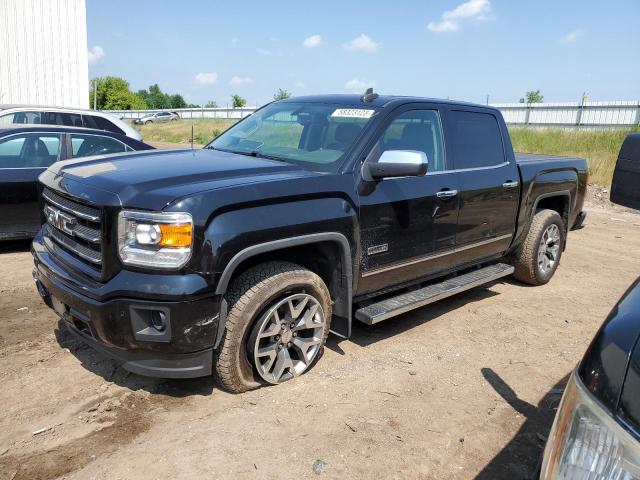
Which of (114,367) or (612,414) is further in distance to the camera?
(114,367)

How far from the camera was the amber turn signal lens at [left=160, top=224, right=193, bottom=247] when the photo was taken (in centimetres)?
282

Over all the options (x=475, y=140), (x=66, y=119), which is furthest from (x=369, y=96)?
(x=66, y=119)

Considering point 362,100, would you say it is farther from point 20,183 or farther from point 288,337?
point 20,183

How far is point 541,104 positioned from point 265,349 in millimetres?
25579

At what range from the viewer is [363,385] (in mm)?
3629

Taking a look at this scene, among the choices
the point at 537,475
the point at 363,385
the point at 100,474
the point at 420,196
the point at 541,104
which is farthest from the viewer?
the point at 541,104

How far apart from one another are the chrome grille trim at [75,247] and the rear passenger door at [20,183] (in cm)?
293

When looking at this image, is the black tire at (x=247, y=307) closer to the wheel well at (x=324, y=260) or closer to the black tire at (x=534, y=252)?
the wheel well at (x=324, y=260)

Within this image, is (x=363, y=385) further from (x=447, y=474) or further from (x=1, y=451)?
(x=1, y=451)

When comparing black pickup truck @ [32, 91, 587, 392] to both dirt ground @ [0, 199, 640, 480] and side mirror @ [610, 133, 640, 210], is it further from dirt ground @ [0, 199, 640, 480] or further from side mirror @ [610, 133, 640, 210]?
side mirror @ [610, 133, 640, 210]

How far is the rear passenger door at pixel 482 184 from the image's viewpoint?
15.1 ft

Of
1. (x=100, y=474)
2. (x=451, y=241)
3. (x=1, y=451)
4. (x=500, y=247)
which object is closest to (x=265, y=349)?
(x=100, y=474)

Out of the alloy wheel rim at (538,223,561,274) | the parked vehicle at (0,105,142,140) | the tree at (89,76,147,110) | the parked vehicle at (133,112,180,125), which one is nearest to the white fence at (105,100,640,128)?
the parked vehicle at (0,105,142,140)

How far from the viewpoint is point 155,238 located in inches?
112
